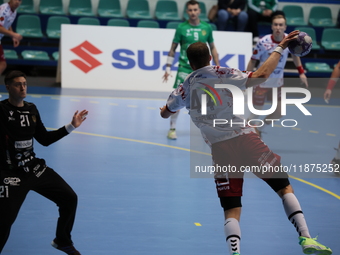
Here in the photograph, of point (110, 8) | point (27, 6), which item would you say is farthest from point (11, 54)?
point (110, 8)

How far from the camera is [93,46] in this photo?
14.6 m

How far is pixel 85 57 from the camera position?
47.6ft

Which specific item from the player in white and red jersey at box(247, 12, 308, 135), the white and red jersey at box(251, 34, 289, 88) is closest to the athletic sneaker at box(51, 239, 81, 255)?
the player in white and red jersey at box(247, 12, 308, 135)

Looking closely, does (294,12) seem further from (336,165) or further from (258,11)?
(336,165)

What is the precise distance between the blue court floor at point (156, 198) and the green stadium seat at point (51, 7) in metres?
6.78

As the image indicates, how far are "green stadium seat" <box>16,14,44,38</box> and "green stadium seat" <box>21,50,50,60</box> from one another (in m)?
0.62

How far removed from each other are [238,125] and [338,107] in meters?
10.1

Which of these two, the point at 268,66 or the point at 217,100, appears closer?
the point at 268,66

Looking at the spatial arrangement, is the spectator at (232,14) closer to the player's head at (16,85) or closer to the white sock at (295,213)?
the white sock at (295,213)

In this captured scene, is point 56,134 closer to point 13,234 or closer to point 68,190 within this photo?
point 68,190

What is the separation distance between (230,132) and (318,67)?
13309 mm

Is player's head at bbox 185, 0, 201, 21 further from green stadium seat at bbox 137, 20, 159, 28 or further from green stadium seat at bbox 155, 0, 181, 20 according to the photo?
green stadium seat at bbox 155, 0, 181, 20

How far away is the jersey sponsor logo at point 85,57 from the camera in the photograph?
14508 millimetres

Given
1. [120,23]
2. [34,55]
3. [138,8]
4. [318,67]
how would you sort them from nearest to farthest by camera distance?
[34,55] < [120,23] < [318,67] < [138,8]
